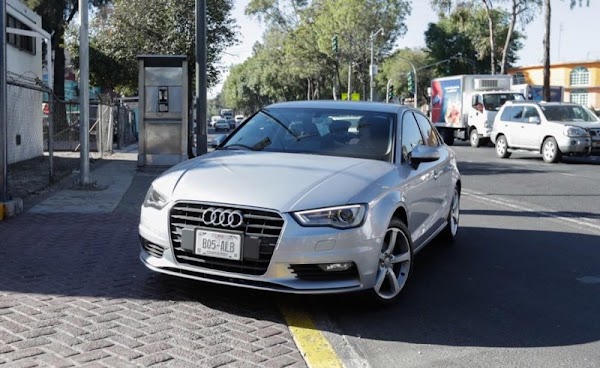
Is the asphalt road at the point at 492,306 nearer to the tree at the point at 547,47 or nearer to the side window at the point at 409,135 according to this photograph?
the side window at the point at 409,135

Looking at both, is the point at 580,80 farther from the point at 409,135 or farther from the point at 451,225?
the point at 409,135

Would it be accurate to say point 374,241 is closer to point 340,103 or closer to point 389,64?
point 340,103

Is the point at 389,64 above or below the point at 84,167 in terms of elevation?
above

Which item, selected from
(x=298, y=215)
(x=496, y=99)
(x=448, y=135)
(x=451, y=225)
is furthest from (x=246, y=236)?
(x=448, y=135)

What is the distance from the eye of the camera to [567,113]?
64.1 ft

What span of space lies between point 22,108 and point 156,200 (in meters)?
14.3

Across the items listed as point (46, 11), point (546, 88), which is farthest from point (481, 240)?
point (46, 11)

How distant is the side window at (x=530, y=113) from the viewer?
19.8 metres

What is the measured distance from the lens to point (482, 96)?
2731 centimetres

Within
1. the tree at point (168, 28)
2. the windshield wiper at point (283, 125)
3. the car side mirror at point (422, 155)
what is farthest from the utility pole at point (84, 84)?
the tree at point (168, 28)

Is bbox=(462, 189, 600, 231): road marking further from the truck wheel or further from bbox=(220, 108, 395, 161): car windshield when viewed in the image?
the truck wheel

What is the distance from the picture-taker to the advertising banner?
95.7 ft

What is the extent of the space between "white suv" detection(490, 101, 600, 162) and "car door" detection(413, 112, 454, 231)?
12.3 metres

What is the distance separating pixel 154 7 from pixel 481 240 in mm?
20221
